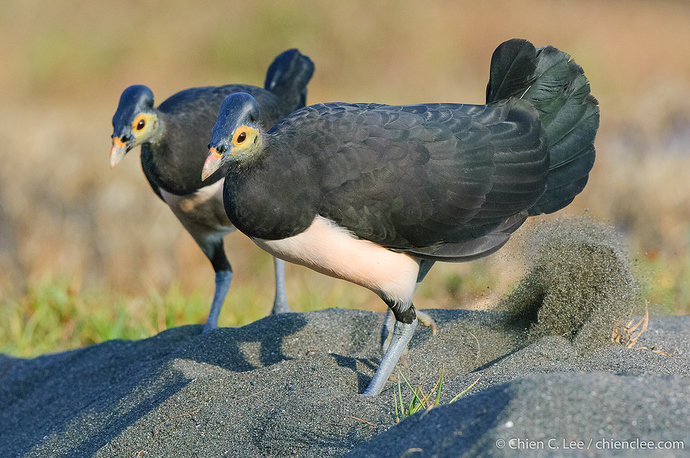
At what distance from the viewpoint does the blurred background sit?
6555 millimetres

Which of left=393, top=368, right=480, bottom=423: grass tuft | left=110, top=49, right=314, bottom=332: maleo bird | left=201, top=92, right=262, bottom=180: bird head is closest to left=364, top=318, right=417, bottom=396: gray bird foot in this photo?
left=393, top=368, right=480, bottom=423: grass tuft

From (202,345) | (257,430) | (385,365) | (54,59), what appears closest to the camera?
(257,430)

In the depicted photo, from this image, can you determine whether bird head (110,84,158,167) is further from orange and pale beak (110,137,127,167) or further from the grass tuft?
the grass tuft

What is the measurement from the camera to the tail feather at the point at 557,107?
4.39 metres

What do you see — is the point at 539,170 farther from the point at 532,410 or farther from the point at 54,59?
the point at 54,59

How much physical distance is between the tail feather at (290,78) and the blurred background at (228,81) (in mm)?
1651

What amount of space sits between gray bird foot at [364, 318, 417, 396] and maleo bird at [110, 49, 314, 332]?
1446mm

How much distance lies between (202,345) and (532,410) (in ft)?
8.09

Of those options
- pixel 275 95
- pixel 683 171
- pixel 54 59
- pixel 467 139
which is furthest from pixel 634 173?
pixel 54 59

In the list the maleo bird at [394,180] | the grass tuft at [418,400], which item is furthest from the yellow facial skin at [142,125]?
the grass tuft at [418,400]

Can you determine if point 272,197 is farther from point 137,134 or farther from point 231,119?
point 137,134

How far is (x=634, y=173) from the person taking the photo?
28.3 feet

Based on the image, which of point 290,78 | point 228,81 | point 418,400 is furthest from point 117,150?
point 228,81

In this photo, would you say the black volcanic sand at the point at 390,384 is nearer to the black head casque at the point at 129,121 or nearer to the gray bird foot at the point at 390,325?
the gray bird foot at the point at 390,325
